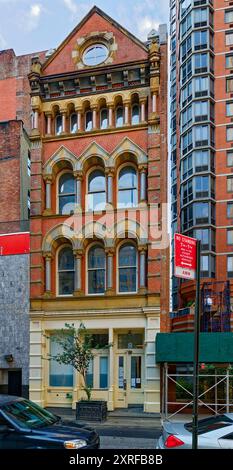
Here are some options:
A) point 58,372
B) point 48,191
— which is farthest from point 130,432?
point 48,191

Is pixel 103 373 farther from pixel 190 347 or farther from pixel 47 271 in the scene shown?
pixel 47 271

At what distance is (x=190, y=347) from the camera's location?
19.0 meters

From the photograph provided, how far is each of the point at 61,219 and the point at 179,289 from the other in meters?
29.5

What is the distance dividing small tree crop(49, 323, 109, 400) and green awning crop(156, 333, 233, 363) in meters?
2.23

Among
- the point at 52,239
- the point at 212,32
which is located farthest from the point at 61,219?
the point at 212,32

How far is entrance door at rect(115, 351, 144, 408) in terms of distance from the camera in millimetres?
20703

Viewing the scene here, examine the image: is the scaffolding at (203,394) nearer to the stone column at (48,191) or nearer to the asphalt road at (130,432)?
the asphalt road at (130,432)

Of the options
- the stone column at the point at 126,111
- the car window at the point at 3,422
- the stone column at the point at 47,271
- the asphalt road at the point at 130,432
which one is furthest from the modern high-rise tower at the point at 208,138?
the car window at the point at 3,422

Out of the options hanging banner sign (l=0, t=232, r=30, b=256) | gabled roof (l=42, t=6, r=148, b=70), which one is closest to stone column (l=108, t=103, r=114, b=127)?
gabled roof (l=42, t=6, r=148, b=70)

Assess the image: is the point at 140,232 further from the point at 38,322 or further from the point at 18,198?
the point at 18,198

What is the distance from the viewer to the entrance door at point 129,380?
67.9 ft

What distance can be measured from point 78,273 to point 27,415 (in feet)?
39.8

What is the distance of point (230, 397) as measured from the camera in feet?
66.0

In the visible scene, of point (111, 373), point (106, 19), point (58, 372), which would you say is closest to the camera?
point (111, 373)
